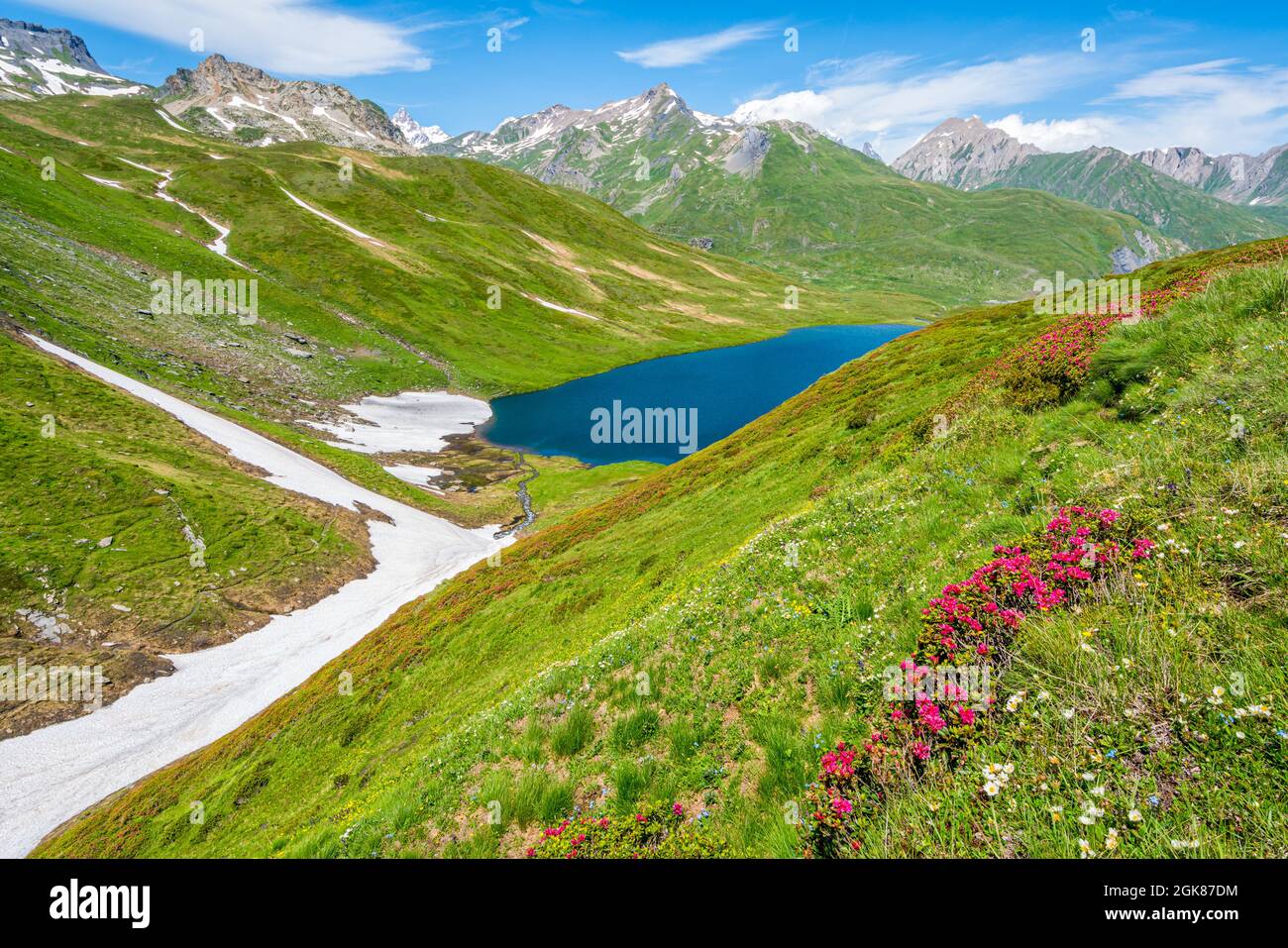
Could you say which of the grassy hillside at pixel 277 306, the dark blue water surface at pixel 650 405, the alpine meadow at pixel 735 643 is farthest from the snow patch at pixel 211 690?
the dark blue water surface at pixel 650 405

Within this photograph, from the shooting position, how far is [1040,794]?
456 centimetres

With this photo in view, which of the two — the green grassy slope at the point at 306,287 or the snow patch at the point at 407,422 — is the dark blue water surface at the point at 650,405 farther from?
the green grassy slope at the point at 306,287

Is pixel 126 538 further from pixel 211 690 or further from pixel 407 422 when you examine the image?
pixel 407 422

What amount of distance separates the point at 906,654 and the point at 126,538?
6162cm

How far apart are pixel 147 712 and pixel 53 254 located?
11096 cm

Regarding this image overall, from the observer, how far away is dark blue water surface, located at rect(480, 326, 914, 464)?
106 metres

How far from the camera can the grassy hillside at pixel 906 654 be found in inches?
179

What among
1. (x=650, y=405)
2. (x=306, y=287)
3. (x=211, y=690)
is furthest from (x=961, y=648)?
(x=306, y=287)

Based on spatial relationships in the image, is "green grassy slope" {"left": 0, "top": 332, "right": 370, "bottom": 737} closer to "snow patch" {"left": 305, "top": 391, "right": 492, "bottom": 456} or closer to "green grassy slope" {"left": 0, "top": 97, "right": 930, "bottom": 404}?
"snow patch" {"left": 305, "top": 391, "right": 492, "bottom": 456}

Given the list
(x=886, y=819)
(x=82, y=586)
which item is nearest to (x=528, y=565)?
(x=886, y=819)

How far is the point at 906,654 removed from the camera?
7.91 meters

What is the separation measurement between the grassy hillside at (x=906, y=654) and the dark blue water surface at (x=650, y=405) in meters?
76.7

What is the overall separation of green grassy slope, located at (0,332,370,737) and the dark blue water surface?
52044mm
